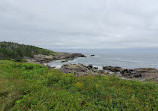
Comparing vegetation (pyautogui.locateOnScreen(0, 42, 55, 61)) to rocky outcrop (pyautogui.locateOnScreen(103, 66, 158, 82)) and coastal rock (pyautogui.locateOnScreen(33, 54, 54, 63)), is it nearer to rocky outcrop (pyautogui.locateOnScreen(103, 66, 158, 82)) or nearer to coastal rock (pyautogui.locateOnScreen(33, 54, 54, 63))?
coastal rock (pyautogui.locateOnScreen(33, 54, 54, 63))

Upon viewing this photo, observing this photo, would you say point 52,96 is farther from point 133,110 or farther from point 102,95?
point 133,110

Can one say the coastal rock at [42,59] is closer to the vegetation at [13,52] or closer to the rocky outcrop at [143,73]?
the vegetation at [13,52]

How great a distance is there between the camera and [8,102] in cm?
376

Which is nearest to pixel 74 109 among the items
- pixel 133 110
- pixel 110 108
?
pixel 110 108

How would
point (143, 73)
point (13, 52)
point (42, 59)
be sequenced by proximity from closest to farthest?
1. point (143, 73)
2. point (13, 52)
3. point (42, 59)

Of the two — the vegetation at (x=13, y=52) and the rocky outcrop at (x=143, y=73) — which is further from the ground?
the vegetation at (x=13, y=52)

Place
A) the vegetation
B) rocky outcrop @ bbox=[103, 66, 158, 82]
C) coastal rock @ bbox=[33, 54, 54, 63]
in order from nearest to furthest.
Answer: rocky outcrop @ bbox=[103, 66, 158, 82] < the vegetation < coastal rock @ bbox=[33, 54, 54, 63]

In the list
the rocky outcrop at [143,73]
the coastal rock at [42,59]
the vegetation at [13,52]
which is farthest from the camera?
the coastal rock at [42,59]

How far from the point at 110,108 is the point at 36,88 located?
4369 mm

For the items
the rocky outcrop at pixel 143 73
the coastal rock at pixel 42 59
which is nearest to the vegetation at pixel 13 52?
the coastal rock at pixel 42 59

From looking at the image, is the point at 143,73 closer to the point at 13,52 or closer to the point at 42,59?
the point at 42,59

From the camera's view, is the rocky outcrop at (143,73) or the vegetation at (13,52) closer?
the rocky outcrop at (143,73)

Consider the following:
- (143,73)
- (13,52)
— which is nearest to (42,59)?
(13,52)

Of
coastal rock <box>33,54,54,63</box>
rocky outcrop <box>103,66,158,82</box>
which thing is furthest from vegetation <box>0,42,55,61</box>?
rocky outcrop <box>103,66,158,82</box>
